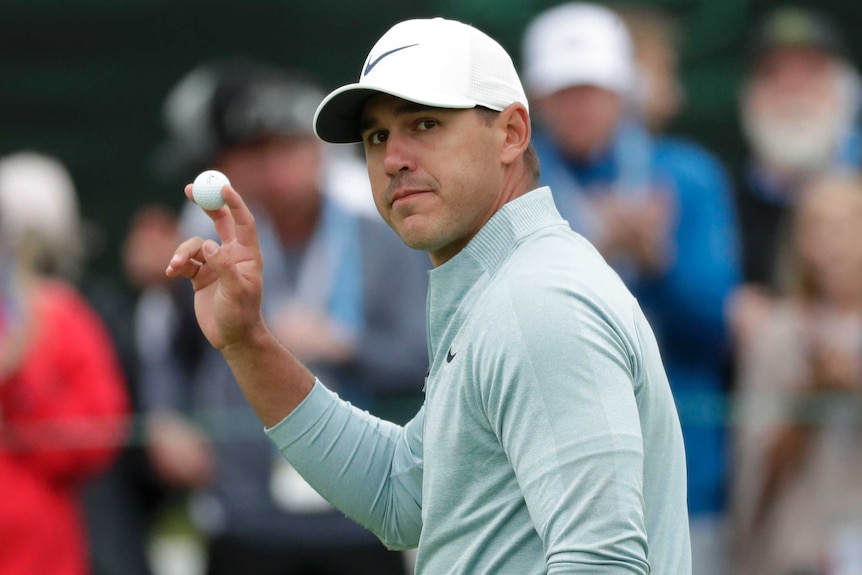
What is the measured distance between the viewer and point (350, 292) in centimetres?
501

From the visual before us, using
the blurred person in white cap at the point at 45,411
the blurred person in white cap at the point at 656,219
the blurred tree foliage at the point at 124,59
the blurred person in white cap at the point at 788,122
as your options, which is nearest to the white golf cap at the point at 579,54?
the blurred person in white cap at the point at 656,219

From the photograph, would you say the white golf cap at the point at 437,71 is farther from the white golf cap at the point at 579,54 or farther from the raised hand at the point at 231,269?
the white golf cap at the point at 579,54

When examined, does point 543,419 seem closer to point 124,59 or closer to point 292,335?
point 292,335

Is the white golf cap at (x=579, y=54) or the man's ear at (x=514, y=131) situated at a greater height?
the white golf cap at (x=579, y=54)

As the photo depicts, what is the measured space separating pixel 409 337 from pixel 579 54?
1133mm

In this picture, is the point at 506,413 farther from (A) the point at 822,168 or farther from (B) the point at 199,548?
(B) the point at 199,548

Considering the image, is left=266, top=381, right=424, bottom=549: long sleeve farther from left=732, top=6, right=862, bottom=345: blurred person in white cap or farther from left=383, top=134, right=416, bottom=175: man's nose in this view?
left=732, top=6, right=862, bottom=345: blurred person in white cap

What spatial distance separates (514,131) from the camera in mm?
2477

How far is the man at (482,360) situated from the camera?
209cm

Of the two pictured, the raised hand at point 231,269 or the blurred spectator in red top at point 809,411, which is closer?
the raised hand at point 231,269

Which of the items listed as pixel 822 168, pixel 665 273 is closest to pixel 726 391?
pixel 665 273

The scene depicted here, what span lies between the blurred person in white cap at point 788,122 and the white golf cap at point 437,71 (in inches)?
122

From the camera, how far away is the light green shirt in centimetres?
208

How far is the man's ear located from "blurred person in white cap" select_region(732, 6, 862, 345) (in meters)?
3.01
